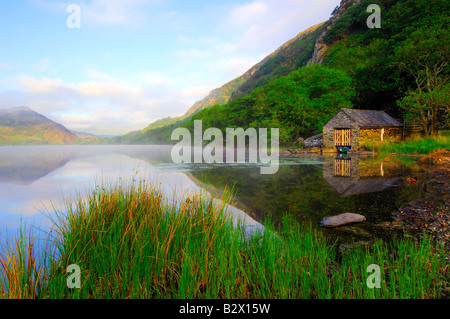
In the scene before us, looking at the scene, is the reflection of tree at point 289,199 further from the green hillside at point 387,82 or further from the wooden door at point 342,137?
the green hillside at point 387,82

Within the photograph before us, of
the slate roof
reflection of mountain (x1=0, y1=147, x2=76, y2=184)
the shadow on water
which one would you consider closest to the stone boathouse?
the slate roof

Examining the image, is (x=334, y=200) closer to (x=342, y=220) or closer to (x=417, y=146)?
(x=342, y=220)

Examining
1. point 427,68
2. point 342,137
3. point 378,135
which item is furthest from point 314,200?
point 427,68

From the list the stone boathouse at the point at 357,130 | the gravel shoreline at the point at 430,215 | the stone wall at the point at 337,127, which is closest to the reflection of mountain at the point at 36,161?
the gravel shoreline at the point at 430,215

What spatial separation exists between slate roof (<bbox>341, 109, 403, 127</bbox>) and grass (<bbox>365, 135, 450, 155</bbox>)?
296 cm

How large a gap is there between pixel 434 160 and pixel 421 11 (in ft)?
124

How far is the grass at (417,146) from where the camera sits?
22.0 meters

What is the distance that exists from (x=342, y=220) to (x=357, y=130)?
92.3ft

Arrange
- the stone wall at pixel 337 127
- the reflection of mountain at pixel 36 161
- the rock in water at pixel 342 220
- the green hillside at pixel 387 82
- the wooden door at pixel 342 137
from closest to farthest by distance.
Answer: the rock in water at pixel 342 220, the reflection of mountain at pixel 36 161, the green hillside at pixel 387 82, the stone wall at pixel 337 127, the wooden door at pixel 342 137

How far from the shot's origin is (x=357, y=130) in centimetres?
3006

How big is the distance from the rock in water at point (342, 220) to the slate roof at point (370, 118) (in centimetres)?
2764

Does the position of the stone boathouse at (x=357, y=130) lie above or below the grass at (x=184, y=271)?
above

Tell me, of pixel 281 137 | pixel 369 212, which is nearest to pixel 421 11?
pixel 281 137
